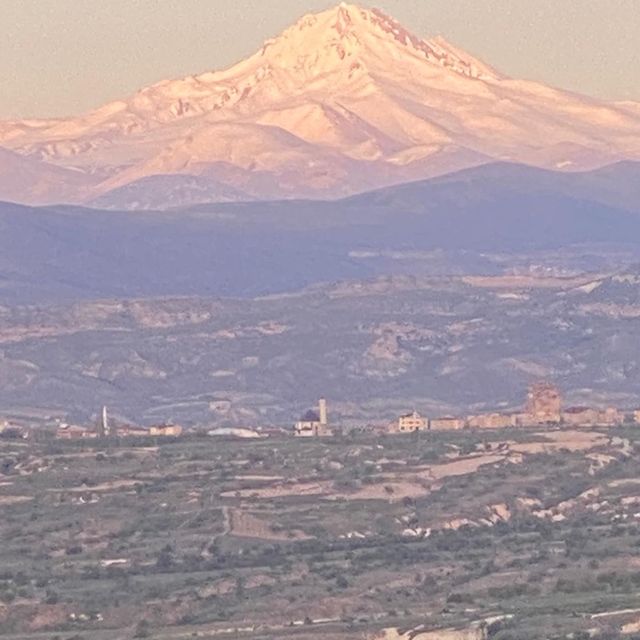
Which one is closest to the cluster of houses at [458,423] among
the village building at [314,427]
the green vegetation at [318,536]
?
→ the village building at [314,427]

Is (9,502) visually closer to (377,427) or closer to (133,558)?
(133,558)

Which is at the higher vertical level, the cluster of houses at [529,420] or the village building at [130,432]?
the village building at [130,432]

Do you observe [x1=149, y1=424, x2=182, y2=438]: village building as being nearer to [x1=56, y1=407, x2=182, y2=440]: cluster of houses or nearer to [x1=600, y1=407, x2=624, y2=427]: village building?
[x1=56, y1=407, x2=182, y2=440]: cluster of houses

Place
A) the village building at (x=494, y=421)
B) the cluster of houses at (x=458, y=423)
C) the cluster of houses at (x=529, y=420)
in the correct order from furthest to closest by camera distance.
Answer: the village building at (x=494, y=421), the cluster of houses at (x=529, y=420), the cluster of houses at (x=458, y=423)

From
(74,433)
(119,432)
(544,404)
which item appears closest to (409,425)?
(544,404)

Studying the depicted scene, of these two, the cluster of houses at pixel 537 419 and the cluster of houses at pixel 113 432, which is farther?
the cluster of houses at pixel 537 419

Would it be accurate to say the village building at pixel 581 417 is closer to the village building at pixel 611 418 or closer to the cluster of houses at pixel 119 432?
the village building at pixel 611 418

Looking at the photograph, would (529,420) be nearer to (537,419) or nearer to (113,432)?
(537,419)
